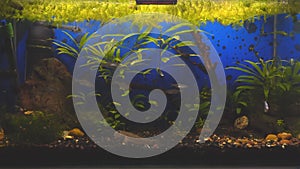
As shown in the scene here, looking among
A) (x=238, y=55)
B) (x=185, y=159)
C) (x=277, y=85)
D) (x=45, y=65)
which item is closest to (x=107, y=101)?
(x=45, y=65)

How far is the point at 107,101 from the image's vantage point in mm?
2121

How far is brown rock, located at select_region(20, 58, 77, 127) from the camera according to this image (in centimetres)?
212

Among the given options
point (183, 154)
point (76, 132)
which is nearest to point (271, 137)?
point (183, 154)

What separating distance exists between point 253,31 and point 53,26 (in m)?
1.05

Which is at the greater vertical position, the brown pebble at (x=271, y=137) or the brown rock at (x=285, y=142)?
the brown pebble at (x=271, y=137)

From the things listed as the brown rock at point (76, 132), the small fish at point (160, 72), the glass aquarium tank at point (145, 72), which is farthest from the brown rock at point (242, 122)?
the brown rock at point (76, 132)

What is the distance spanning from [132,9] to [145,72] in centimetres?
33

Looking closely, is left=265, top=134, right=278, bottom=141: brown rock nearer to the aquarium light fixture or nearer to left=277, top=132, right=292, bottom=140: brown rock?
left=277, top=132, right=292, bottom=140: brown rock

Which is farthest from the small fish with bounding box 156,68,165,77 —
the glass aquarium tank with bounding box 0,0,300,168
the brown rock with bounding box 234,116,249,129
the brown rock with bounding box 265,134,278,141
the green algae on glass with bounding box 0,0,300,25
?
the brown rock with bounding box 265,134,278,141

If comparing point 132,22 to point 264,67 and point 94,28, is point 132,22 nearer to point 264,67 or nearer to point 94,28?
point 94,28

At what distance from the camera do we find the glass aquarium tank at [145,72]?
6.86ft

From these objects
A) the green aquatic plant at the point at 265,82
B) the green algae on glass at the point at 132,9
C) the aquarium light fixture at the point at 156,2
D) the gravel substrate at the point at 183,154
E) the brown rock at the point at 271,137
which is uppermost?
the aquarium light fixture at the point at 156,2

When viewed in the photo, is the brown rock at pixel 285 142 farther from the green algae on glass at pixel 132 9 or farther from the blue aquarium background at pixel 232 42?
the green algae on glass at pixel 132 9

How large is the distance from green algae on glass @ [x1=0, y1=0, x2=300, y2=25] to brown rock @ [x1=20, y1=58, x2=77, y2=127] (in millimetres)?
247
